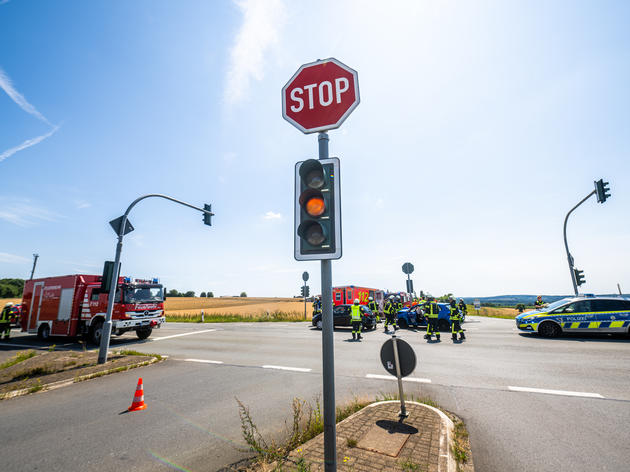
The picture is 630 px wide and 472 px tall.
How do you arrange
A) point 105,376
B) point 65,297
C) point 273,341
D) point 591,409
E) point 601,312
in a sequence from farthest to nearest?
1. point 65,297
2. point 273,341
3. point 601,312
4. point 105,376
5. point 591,409

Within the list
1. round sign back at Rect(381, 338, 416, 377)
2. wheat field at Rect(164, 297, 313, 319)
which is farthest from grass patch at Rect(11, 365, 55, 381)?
wheat field at Rect(164, 297, 313, 319)

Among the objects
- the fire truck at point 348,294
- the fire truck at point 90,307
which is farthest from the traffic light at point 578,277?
the fire truck at point 90,307

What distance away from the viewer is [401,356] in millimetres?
4066

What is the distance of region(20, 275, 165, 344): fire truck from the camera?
1230 centimetres

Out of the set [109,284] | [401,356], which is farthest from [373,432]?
[109,284]

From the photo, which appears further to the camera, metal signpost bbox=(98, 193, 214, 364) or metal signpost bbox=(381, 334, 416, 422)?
metal signpost bbox=(98, 193, 214, 364)

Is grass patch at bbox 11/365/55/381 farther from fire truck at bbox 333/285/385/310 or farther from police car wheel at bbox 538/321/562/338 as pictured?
fire truck at bbox 333/285/385/310

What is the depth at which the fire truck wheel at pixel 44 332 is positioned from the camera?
46.1 ft

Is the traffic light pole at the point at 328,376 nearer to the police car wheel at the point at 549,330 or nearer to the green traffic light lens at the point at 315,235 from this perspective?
the green traffic light lens at the point at 315,235

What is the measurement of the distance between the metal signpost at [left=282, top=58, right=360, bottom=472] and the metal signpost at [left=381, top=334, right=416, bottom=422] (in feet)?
6.29

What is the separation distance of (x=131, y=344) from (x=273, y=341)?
605 centimetres

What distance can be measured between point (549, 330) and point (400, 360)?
449 inches

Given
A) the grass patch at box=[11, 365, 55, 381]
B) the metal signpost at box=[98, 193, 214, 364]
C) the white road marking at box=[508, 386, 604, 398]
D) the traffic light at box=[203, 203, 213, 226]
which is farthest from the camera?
the traffic light at box=[203, 203, 213, 226]

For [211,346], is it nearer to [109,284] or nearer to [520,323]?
[109,284]
